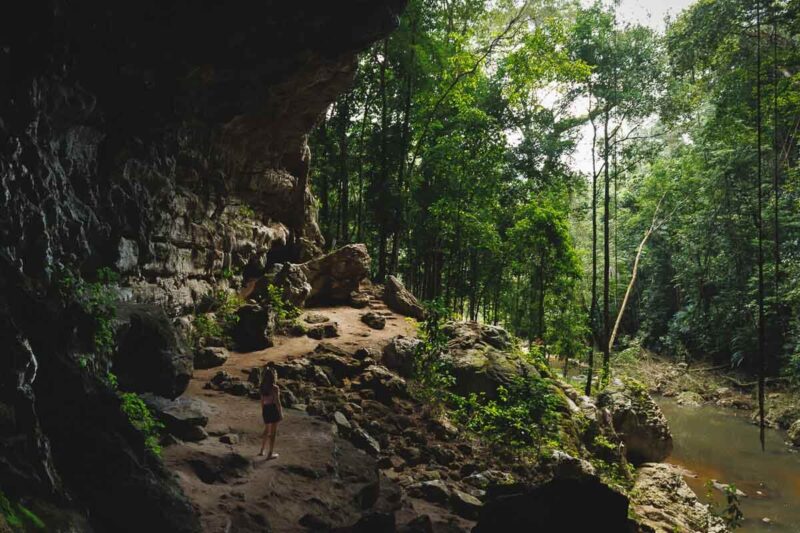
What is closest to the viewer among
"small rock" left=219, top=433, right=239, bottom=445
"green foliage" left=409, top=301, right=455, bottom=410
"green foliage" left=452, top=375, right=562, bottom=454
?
"small rock" left=219, top=433, right=239, bottom=445

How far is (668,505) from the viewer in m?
12.7

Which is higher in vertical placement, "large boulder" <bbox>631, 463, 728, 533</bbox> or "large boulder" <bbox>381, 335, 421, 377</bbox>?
"large boulder" <bbox>381, 335, 421, 377</bbox>

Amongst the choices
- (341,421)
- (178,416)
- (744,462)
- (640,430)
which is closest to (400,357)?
(341,421)

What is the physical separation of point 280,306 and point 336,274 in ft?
12.0

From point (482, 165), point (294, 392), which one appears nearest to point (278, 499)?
point (294, 392)

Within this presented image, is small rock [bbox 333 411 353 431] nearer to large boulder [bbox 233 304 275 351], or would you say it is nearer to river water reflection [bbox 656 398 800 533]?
large boulder [bbox 233 304 275 351]

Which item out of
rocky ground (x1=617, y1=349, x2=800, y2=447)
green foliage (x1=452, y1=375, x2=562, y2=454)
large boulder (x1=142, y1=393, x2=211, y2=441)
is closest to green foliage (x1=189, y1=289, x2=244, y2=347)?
large boulder (x1=142, y1=393, x2=211, y2=441)

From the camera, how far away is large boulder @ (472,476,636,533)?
3.77 m

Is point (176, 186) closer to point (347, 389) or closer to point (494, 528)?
point (347, 389)

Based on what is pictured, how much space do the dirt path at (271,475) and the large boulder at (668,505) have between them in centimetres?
753

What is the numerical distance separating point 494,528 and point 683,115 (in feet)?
76.6

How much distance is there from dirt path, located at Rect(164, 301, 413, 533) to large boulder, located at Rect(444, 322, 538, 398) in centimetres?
503

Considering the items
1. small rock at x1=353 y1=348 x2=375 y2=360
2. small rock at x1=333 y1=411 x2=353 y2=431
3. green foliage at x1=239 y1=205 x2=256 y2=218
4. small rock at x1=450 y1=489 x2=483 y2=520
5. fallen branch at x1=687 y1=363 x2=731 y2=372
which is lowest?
fallen branch at x1=687 y1=363 x2=731 y2=372

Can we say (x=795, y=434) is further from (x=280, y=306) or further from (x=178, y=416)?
(x=178, y=416)
